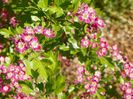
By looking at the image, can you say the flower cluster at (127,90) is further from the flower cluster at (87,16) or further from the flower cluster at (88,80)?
the flower cluster at (87,16)

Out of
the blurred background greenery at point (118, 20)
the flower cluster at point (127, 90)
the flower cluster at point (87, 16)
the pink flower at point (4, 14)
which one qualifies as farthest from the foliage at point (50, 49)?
the blurred background greenery at point (118, 20)

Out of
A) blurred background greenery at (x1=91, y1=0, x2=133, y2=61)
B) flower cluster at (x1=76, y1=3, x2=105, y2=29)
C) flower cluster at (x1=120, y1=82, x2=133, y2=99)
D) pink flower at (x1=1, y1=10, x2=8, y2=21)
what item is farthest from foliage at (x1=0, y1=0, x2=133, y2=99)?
blurred background greenery at (x1=91, y1=0, x2=133, y2=61)

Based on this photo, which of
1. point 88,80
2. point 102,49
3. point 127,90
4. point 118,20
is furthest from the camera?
point 118,20

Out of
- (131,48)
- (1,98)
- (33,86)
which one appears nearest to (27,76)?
(33,86)

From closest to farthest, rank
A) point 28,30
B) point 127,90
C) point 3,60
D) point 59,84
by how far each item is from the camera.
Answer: point 59,84 → point 28,30 → point 3,60 → point 127,90

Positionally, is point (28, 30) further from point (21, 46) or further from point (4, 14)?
point (4, 14)

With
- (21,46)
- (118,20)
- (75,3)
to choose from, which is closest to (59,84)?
(21,46)

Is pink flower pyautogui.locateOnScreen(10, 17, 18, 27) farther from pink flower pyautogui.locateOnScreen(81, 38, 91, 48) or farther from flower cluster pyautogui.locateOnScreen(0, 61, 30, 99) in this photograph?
pink flower pyautogui.locateOnScreen(81, 38, 91, 48)

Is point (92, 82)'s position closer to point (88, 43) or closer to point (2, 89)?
point (88, 43)
